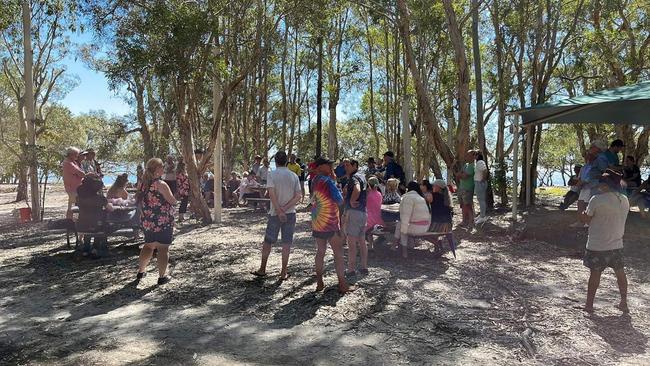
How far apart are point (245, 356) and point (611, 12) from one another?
1843 cm

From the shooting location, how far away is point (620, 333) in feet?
15.9

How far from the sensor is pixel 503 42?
59.6 ft

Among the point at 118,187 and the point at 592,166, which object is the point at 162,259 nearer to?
the point at 118,187

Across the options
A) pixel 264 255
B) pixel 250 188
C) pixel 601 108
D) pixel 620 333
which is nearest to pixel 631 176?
pixel 601 108

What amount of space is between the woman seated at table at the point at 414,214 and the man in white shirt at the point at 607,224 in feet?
8.71

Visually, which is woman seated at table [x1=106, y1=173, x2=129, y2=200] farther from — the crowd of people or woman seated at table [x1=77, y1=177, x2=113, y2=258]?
woman seated at table [x1=77, y1=177, x2=113, y2=258]

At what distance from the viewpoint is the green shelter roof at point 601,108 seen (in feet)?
30.9

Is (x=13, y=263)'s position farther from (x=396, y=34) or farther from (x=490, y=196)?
(x=396, y=34)

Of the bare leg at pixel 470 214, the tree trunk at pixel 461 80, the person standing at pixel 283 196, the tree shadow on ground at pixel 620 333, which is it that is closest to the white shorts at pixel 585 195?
the bare leg at pixel 470 214

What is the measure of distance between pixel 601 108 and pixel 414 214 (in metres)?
5.25

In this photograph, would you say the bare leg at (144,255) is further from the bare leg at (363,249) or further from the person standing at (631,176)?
the person standing at (631,176)

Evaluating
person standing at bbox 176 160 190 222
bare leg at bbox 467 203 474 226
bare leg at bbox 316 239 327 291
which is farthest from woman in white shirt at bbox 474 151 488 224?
person standing at bbox 176 160 190 222

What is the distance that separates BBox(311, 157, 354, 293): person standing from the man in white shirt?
8.69ft

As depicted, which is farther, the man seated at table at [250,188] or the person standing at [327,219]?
the man seated at table at [250,188]
